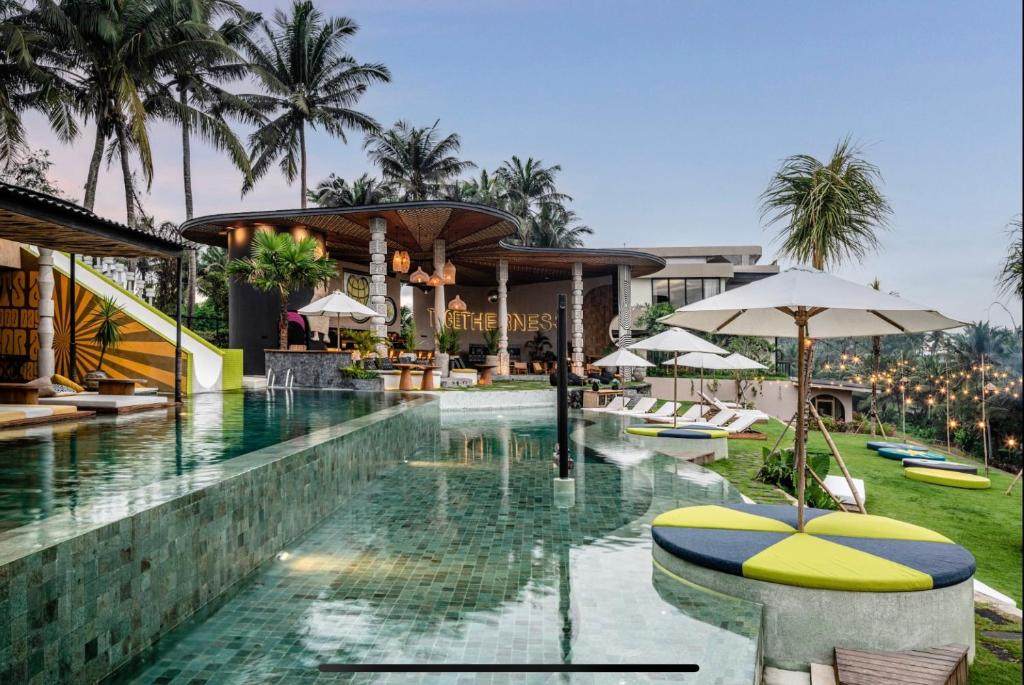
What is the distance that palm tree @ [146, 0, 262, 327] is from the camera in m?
21.6

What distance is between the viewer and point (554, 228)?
43.1 metres

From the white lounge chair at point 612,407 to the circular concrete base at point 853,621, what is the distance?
537 inches

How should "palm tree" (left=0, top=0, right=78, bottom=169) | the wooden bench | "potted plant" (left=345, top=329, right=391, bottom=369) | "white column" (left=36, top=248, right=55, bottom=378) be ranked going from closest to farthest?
the wooden bench
"white column" (left=36, top=248, right=55, bottom=378)
"palm tree" (left=0, top=0, right=78, bottom=169)
"potted plant" (left=345, top=329, right=391, bottom=369)

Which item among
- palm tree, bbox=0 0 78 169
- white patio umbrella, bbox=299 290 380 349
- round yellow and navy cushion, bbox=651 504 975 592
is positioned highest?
palm tree, bbox=0 0 78 169

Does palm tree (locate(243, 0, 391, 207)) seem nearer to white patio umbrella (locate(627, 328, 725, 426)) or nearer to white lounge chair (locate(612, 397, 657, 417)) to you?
white lounge chair (locate(612, 397, 657, 417))

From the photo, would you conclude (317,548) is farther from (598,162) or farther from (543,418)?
(598,162)

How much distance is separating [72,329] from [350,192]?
27.1 meters

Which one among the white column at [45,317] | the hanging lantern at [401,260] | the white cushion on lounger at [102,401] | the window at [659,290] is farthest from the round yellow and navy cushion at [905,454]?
the window at [659,290]

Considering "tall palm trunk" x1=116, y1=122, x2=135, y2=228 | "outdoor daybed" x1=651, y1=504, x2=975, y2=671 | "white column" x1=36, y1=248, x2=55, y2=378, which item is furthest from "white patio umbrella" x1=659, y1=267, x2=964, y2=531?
"tall palm trunk" x1=116, y1=122, x2=135, y2=228

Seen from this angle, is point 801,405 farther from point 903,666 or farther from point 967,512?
point 967,512

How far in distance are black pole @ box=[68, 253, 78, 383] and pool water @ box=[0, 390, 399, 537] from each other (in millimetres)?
3565

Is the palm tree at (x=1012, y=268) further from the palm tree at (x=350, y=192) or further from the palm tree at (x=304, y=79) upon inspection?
the palm tree at (x=350, y=192)

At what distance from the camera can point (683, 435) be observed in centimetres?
1084

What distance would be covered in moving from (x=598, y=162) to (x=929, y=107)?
1606 inches
